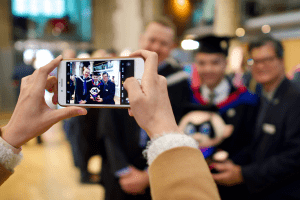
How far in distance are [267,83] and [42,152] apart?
16.3 ft

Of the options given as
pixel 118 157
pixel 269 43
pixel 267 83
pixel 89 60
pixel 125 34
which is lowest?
pixel 118 157

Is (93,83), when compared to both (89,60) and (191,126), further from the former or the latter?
(191,126)

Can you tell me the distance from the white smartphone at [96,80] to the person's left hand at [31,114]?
16 cm

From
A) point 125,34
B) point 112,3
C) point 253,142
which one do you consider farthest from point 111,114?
point 112,3

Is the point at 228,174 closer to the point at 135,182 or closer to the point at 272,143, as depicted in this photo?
the point at 272,143

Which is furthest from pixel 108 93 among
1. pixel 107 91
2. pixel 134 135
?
pixel 134 135

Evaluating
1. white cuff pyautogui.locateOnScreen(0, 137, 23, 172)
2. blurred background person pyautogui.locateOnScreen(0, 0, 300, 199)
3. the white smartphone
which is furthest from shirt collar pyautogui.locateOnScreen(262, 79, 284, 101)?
blurred background person pyautogui.locateOnScreen(0, 0, 300, 199)

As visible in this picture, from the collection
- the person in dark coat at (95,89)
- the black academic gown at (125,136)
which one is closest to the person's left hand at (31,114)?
the person in dark coat at (95,89)

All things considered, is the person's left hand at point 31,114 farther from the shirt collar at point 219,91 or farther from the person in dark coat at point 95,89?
the shirt collar at point 219,91

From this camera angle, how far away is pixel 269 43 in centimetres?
177

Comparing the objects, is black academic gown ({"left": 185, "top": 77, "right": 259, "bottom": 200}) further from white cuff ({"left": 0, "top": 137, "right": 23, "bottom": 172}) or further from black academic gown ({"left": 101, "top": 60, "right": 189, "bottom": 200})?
white cuff ({"left": 0, "top": 137, "right": 23, "bottom": 172})

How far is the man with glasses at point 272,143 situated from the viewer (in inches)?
58.7

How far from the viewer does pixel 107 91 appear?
973 millimetres

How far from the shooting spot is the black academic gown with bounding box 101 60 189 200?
1.63 metres
